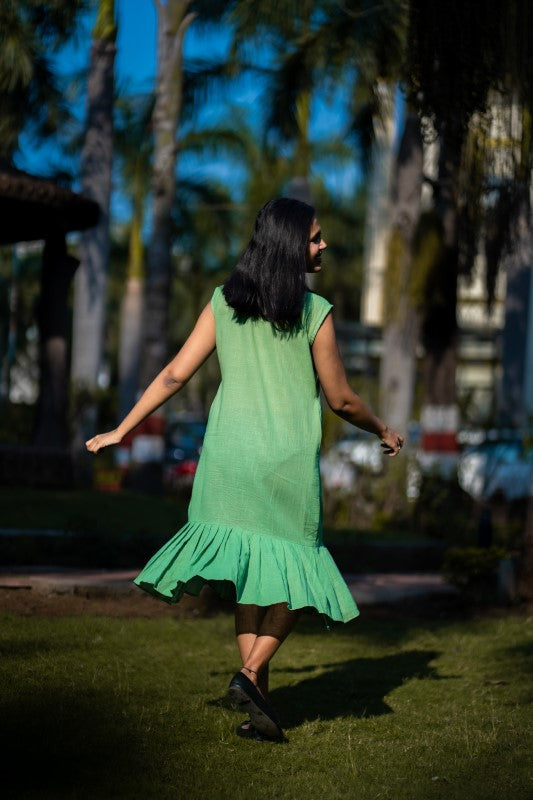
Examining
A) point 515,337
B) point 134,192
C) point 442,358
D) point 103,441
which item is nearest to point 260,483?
point 103,441

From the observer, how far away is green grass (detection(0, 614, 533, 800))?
409 centimetres

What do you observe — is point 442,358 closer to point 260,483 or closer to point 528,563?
point 528,563

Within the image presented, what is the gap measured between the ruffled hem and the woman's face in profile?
39.0 inches

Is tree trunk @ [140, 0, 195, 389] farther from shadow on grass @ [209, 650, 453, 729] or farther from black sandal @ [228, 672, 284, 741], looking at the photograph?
black sandal @ [228, 672, 284, 741]

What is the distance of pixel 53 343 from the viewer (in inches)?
543

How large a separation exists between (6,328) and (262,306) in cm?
4677

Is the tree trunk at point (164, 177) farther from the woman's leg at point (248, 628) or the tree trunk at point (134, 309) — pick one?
the woman's leg at point (248, 628)

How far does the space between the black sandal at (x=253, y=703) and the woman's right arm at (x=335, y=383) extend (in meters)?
1.04

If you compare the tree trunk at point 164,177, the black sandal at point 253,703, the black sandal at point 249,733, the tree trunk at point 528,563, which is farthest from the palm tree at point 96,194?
the black sandal at point 253,703

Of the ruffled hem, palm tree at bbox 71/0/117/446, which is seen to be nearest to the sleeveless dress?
the ruffled hem

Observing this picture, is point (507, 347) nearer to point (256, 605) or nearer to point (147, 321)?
point (147, 321)

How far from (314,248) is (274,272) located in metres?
0.23

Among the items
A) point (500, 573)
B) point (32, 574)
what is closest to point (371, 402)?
point (500, 573)

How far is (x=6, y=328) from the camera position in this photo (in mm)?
50219
